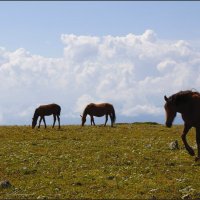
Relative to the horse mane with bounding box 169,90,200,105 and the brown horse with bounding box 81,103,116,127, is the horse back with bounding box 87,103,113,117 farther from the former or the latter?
the horse mane with bounding box 169,90,200,105

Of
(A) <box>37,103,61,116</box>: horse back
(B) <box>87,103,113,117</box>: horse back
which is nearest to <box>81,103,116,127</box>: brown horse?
(B) <box>87,103,113,117</box>: horse back

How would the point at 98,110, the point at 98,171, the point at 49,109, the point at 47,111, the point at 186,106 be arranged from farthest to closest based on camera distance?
the point at 98,110
the point at 49,109
the point at 47,111
the point at 186,106
the point at 98,171

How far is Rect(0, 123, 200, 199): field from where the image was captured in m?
16.5

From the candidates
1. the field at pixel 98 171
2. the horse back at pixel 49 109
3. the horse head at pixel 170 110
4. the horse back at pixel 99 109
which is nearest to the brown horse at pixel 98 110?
the horse back at pixel 99 109

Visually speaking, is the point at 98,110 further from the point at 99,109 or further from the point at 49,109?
the point at 49,109

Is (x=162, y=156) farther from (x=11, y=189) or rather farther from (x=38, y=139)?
(x=38, y=139)

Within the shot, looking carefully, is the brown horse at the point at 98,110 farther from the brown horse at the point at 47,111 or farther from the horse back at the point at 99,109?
the brown horse at the point at 47,111

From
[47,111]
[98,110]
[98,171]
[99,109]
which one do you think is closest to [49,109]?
[47,111]

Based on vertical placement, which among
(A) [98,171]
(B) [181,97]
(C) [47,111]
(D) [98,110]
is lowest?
(A) [98,171]

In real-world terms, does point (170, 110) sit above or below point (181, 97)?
below

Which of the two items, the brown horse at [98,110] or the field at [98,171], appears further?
the brown horse at [98,110]

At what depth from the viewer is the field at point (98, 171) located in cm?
1655

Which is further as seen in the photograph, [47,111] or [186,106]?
[47,111]

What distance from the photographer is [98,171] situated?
19875 millimetres
